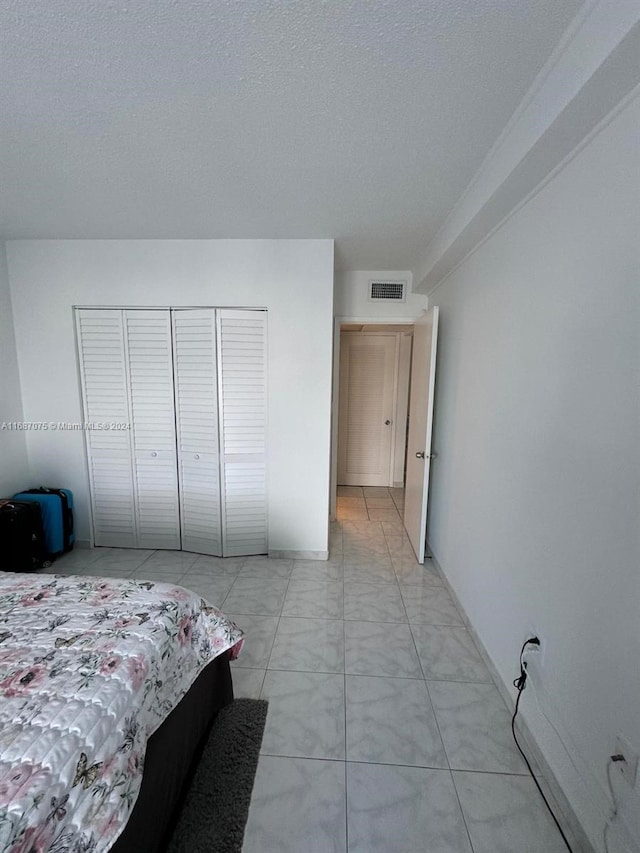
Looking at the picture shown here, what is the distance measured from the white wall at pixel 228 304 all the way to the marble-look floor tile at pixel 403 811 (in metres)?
1.61

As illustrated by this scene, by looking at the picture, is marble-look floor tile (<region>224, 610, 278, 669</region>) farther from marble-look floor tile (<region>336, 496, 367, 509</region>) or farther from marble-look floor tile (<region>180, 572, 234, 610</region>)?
marble-look floor tile (<region>336, 496, 367, 509</region>)

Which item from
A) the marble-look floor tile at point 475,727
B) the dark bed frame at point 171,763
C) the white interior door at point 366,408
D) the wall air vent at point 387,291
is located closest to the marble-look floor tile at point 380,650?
the marble-look floor tile at point 475,727

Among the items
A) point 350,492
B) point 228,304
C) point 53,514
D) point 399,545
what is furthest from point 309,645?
point 350,492

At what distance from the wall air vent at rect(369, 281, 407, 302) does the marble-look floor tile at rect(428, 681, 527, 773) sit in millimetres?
2923

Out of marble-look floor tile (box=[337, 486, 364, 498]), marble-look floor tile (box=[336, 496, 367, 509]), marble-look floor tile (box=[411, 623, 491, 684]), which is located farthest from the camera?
marble-look floor tile (box=[337, 486, 364, 498])

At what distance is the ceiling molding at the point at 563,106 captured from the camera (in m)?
0.85

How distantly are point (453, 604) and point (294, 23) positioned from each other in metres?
2.78

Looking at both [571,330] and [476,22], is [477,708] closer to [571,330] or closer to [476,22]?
[571,330]

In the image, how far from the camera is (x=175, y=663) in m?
1.19

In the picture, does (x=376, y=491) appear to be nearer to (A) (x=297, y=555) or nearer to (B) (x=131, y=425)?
(A) (x=297, y=555)

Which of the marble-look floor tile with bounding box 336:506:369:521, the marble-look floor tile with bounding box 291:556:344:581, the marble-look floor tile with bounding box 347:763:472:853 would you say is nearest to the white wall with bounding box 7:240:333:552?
the marble-look floor tile with bounding box 291:556:344:581

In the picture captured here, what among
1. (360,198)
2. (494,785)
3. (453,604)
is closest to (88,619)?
(494,785)

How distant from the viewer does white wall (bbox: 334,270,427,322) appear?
3.31 metres

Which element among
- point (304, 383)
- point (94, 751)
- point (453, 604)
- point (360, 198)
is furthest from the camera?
point (304, 383)
